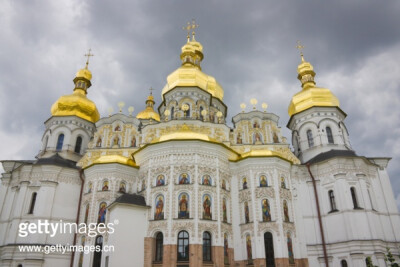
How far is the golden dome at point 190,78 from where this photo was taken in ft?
83.9

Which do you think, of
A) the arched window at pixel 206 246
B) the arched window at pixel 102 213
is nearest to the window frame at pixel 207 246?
the arched window at pixel 206 246

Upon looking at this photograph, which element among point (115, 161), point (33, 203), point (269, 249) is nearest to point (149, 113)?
point (115, 161)

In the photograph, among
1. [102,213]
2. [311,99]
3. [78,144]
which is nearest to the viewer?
[102,213]

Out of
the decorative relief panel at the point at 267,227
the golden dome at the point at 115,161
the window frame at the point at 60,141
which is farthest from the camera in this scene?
the window frame at the point at 60,141

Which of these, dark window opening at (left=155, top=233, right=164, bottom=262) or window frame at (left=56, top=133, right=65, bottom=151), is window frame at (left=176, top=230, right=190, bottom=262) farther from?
window frame at (left=56, top=133, right=65, bottom=151)

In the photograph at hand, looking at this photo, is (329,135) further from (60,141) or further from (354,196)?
(60,141)

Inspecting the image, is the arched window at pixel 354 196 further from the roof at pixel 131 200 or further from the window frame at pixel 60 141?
the window frame at pixel 60 141

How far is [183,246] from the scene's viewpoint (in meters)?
16.2

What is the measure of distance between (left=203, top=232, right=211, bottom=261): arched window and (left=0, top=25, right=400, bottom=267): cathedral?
0.05 m

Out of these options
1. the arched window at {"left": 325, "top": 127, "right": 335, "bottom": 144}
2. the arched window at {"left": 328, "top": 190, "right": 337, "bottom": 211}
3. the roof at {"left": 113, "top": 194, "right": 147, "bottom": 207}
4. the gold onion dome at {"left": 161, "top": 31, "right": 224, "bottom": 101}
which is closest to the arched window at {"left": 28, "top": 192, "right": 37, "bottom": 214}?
the roof at {"left": 113, "top": 194, "right": 147, "bottom": 207}
